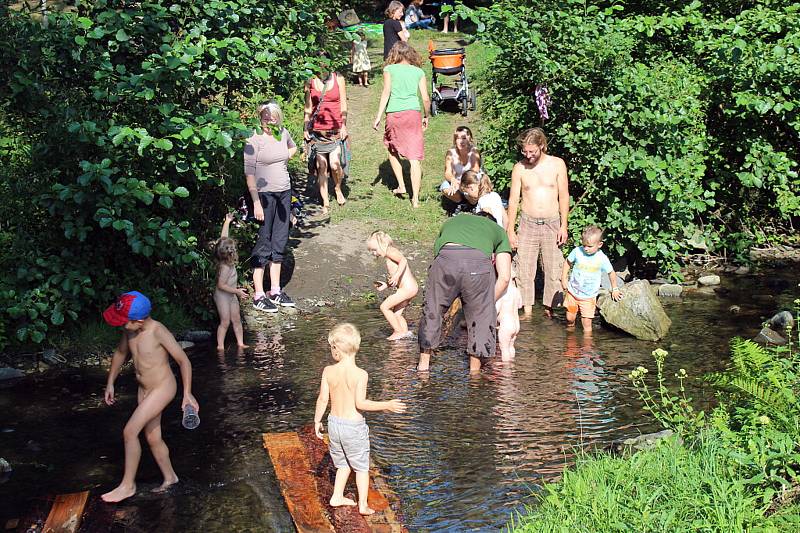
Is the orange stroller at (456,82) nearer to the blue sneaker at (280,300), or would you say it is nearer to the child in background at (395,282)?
the blue sneaker at (280,300)

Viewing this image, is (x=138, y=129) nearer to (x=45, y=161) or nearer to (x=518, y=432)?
(x=45, y=161)

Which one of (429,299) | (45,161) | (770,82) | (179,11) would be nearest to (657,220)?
(770,82)

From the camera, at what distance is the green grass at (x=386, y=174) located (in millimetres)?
13633

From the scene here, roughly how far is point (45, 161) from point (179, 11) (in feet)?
6.80

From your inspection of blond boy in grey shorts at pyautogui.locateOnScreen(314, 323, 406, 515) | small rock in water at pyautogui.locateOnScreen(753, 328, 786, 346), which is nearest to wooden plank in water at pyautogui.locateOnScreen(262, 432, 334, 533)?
blond boy in grey shorts at pyautogui.locateOnScreen(314, 323, 406, 515)

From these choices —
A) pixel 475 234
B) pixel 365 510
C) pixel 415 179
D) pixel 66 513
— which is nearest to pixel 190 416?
pixel 66 513

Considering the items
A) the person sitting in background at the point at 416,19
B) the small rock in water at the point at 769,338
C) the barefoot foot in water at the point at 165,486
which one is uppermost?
the person sitting in background at the point at 416,19

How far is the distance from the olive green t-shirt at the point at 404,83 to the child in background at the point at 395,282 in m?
3.97

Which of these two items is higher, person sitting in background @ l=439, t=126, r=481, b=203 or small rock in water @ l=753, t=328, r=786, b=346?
person sitting in background @ l=439, t=126, r=481, b=203

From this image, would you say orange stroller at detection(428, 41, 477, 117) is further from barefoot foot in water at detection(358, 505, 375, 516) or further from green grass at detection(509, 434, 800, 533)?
barefoot foot in water at detection(358, 505, 375, 516)

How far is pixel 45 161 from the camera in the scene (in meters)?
9.62

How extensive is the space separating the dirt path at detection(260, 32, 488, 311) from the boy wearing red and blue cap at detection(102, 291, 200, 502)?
4.75 metres

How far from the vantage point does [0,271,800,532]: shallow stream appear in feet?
21.0

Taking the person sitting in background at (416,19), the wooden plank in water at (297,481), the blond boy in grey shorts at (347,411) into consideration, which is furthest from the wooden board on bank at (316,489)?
the person sitting in background at (416,19)
